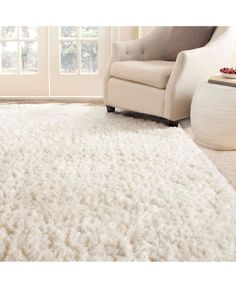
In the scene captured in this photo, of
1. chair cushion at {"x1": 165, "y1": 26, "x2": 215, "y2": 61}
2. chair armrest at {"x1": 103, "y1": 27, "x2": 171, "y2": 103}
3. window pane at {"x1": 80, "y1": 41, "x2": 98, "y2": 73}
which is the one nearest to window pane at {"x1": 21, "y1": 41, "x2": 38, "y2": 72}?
window pane at {"x1": 80, "y1": 41, "x2": 98, "y2": 73}

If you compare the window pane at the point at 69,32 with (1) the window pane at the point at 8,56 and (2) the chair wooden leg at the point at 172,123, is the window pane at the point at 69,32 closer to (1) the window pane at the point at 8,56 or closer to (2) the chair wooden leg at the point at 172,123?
(1) the window pane at the point at 8,56

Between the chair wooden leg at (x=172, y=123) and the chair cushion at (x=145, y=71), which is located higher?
the chair cushion at (x=145, y=71)

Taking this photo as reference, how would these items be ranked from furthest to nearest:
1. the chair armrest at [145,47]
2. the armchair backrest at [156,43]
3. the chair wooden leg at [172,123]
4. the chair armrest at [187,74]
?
the armchair backrest at [156,43]
the chair armrest at [145,47]
the chair wooden leg at [172,123]
the chair armrest at [187,74]

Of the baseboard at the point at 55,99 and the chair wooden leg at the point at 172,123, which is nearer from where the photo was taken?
the chair wooden leg at the point at 172,123

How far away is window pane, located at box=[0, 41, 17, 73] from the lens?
450cm

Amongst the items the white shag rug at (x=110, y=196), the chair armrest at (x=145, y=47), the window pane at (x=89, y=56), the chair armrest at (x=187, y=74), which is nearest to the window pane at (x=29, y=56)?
the window pane at (x=89, y=56)

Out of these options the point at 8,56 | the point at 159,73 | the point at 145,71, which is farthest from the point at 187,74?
the point at 8,56

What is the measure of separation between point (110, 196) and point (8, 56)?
2.96 metres

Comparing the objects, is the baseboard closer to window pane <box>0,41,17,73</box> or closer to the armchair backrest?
window pane <box>0,41,17,73</box>

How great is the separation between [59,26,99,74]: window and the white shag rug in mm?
1389

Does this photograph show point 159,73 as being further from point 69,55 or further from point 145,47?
point 69,55

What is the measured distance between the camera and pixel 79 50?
4508 millimetres

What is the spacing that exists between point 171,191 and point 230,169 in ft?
1.77

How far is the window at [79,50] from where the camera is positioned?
4.49 meters
